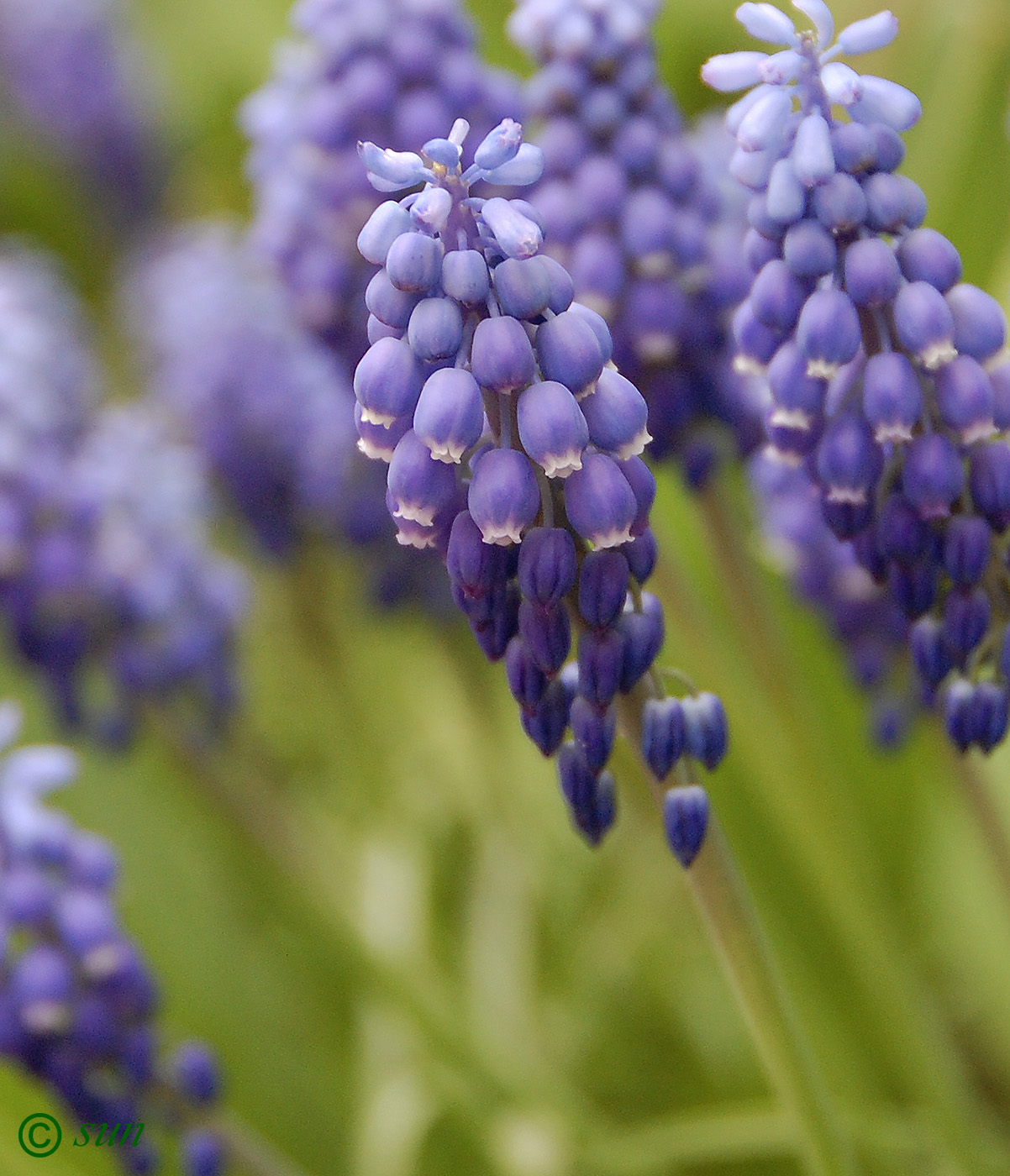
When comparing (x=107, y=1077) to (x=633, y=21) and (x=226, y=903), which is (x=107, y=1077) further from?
(x=633, y=21)

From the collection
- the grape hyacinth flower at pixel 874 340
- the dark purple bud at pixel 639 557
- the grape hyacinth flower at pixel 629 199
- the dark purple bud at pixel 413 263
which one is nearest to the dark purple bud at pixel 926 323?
the grape hyacinth flower at pixel 874 340

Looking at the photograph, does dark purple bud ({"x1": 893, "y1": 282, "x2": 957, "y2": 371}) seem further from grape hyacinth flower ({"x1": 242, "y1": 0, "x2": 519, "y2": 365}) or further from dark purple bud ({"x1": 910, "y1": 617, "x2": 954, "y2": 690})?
grape hyacinth flower ({"x1": 242, "y1": 0, "x2": 519, "y2": 365})

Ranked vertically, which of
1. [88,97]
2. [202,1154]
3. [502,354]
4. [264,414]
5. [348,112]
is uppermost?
[88,97]

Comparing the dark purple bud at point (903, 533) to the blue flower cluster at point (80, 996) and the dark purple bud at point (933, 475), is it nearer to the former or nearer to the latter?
the dark purple bud at point (933, 475)

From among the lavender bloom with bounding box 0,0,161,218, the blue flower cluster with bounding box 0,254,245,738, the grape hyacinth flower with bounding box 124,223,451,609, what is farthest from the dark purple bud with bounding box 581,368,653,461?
the lavender bloom with bounding box 0,0,161,218

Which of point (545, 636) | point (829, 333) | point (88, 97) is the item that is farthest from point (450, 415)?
point (88, 97)

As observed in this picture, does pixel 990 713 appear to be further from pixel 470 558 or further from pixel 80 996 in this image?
pixel 80 996
